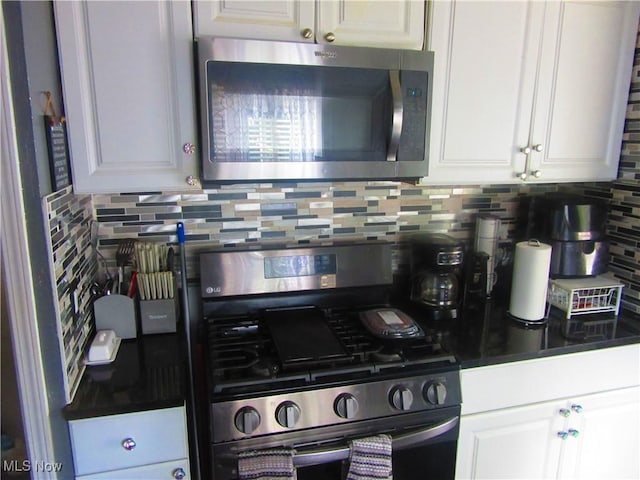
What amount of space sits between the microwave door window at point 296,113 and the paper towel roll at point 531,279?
691 millimetres

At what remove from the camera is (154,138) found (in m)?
1.36

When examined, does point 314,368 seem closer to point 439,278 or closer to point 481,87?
point 439,278

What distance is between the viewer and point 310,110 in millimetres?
1392

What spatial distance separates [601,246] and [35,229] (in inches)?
73.9

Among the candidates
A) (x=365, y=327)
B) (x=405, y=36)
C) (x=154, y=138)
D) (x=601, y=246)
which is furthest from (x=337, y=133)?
(x=601, y=246)

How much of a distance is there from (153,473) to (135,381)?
251 millimetres

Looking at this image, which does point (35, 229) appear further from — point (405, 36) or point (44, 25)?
point (405, 36)

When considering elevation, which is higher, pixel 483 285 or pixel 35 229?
pixel 35 229

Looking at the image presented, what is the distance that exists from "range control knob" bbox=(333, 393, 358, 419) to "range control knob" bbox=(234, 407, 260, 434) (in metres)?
0.22

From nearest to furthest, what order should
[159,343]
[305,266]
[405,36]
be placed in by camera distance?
[405,36] → [159,343] → [305,266]

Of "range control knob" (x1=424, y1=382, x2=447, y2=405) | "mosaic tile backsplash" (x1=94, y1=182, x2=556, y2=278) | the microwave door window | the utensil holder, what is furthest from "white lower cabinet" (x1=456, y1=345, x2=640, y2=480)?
the utensil holder

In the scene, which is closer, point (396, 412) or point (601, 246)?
point (396, 412)

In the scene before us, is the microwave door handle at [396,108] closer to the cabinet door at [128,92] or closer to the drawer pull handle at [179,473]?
the cabinet door at [128,92]

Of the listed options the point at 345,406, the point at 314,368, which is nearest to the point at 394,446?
the point at 345,406
